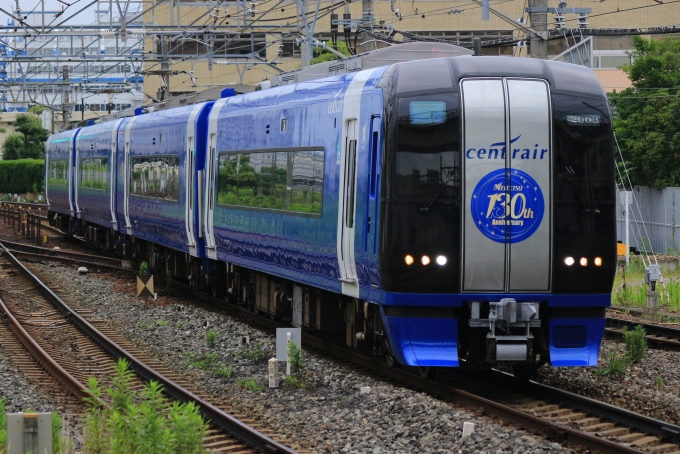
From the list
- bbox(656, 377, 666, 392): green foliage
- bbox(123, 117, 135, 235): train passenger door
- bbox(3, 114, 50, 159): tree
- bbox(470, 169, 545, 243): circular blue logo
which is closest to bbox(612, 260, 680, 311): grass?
bbox(656, 377, 666, 392): green foliage

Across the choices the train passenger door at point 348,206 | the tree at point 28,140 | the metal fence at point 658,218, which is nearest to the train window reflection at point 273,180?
the train passenger door at point 348,206

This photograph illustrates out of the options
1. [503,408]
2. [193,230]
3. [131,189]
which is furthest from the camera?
[131,189]

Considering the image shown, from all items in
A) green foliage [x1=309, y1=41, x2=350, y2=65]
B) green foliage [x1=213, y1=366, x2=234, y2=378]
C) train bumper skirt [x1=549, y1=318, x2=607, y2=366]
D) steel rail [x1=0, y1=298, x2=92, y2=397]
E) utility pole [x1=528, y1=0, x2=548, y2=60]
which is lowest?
steel rail [x1=0, y1=298, x2=92, y2=397]

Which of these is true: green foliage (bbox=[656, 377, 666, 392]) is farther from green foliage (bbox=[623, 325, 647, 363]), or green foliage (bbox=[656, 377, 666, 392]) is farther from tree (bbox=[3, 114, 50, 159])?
tree (bbox=[3, 114, 50, 159])

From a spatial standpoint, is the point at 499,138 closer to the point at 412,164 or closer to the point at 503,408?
the point at 412,164

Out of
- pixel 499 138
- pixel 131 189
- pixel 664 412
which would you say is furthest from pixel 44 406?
pixel 131 189

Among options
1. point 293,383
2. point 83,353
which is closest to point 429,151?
point 293,383

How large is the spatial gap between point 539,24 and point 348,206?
29.5 ft

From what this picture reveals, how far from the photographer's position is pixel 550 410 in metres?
9.30

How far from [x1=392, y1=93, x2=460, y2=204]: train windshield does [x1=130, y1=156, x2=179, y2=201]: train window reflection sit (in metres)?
9.58

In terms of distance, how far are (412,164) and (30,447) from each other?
4319 millimetres

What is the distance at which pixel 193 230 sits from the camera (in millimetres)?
17625

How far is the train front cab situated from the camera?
9.62 m

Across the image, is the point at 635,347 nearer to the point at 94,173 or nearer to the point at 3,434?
the point at 3,434
